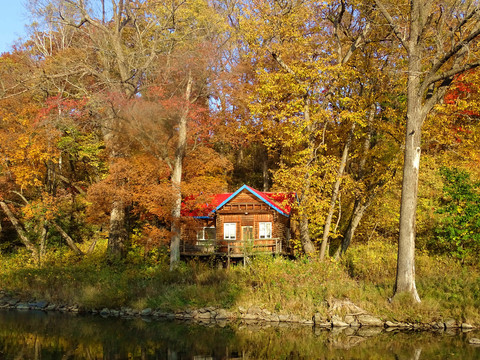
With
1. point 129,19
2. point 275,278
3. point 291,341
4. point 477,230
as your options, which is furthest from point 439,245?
point 129,19

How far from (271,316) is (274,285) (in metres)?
1.24

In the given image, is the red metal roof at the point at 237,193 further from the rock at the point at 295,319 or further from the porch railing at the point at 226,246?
the rock at the point at 295,319

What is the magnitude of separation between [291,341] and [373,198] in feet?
37.9

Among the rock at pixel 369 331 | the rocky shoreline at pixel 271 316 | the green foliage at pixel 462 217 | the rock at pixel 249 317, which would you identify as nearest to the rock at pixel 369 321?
Answer: the rocky shoreline at pixel 271 316

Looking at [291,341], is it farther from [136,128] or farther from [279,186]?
[136,128]

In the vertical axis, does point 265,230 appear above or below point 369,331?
above

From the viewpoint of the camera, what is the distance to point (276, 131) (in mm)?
24203

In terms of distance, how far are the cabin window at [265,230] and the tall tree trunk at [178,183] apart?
23.0 ft

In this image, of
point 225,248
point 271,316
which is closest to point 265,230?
point 225,248

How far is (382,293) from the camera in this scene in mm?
15875

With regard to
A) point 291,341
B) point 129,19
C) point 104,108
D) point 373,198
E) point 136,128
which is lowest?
point 291,341

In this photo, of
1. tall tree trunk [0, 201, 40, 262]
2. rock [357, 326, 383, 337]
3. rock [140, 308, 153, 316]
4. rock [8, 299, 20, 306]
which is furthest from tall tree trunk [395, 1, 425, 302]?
tall tree trunk [0, 201, 40, 262]

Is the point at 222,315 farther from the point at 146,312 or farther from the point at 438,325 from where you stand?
the point at 438,325

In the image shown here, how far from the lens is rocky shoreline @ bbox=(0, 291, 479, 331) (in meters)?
14.6
